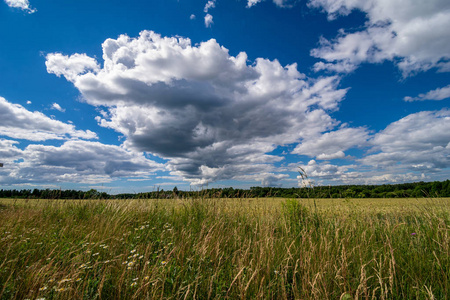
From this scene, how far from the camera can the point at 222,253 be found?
3.07 meters

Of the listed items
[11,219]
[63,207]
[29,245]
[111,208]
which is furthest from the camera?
[63,207]

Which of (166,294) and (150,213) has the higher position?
(150,213)

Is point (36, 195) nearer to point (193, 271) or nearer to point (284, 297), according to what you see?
point (193, 271)

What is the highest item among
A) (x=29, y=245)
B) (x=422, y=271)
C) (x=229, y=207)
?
(x=229, y=207)

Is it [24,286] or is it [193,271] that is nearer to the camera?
[24,286]

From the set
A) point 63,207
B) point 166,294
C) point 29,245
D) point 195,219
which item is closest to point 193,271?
point 166,294

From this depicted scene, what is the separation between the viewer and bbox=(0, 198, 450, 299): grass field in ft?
8.09

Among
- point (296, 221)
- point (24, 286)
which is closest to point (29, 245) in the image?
point (24, 286)

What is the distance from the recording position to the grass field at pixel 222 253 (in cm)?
246

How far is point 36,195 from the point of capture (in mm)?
10914

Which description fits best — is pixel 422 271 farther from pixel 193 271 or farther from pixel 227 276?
pixel 193 271

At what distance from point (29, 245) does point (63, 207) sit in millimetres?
4522

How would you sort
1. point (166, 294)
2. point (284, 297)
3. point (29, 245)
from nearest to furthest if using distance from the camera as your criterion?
point (284, 297), point (166, 294), point (29, 245)

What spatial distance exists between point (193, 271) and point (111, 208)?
5.53 m
